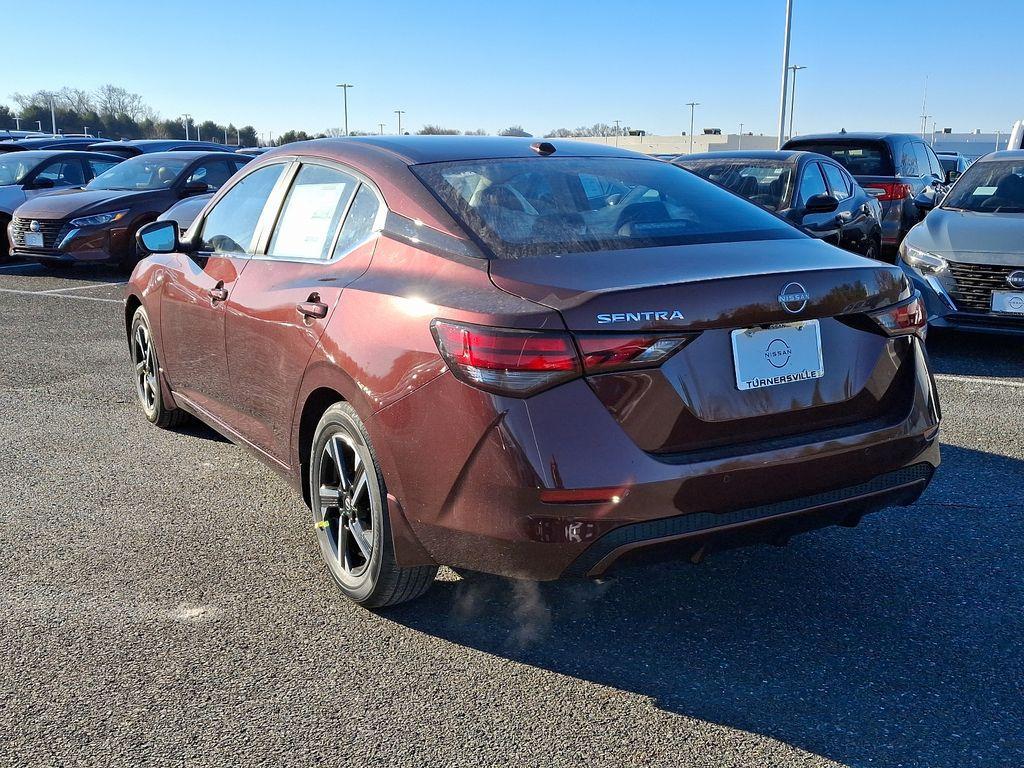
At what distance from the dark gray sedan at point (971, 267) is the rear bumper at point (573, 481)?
4.74 m

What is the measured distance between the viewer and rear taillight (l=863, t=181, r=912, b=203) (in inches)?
492

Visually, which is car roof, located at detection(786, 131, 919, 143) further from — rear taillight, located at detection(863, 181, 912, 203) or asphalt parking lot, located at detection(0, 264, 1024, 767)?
asphalt parking lot, located at detection(0, 264, 1024, 767)

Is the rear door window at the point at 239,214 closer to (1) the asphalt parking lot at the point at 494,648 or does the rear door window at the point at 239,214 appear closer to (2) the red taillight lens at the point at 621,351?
(1) the asphalt parking lot at the point at 494,648

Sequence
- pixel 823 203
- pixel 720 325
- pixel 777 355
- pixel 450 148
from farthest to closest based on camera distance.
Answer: pixel 823 203 < pixel 450 148 < pixel 777 355 < pixel 720 325

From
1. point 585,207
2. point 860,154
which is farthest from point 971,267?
point 860,154

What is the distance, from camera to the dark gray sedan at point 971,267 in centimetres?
708

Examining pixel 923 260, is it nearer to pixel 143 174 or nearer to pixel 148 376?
pixel 148 376

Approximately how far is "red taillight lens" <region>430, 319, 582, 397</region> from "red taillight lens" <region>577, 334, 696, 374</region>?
38 mm

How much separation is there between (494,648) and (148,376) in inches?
132

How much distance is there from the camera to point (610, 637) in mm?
3154

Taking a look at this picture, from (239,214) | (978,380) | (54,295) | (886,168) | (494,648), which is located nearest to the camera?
(494,648)

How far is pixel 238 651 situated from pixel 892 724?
1893 mm

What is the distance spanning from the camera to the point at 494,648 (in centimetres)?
310

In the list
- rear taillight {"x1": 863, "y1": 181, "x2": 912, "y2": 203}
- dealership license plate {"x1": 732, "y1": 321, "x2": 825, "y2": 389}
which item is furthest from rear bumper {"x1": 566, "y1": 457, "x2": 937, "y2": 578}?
rear taillight {"x1": 863, "y1": 181, "x2": 912, "y2": 203}
